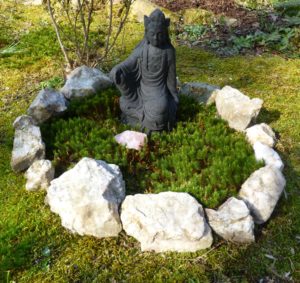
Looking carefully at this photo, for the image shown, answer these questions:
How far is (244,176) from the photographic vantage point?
180 inches

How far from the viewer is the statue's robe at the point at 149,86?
5051 mm

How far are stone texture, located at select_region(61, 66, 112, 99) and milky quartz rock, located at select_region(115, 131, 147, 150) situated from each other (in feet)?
3.37

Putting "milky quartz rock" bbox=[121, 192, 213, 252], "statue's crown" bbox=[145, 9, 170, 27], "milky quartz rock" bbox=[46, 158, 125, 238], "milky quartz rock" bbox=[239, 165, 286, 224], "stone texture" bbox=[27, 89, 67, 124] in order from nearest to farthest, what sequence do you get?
"milky quartz rock" bbox=[121, 192, 213, 252] < "milky quartz rock" bbox=[46, 158, 125, 238] < "milky quartz rock" bbox=[239, 165, 286, 224] < "statue's crown" bbox=[145, 9, 170, 27] < "stone texture" bbox=[27, 89, 67, 124]

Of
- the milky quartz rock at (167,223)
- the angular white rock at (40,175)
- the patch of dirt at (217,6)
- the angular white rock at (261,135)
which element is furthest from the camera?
the patch of dirt at (217,6)

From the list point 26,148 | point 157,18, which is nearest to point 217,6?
point 157,18

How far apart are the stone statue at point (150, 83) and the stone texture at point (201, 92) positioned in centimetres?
74

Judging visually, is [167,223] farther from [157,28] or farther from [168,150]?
[157,28]

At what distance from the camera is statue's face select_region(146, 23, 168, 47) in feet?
15.6

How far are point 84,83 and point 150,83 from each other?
112 centimetres

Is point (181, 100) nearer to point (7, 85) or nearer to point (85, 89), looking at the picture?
point (85, 89)

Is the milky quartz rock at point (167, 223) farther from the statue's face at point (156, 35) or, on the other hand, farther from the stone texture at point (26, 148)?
the statue's face at point (156, 35)

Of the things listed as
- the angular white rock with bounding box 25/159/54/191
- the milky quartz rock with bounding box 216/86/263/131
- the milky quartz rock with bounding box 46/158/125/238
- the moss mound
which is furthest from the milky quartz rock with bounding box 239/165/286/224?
the angular white rock with bounding box 25/159/54/191

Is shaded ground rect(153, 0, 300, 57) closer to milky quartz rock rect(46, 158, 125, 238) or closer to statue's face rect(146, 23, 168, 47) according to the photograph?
statue's face rect(146, 23, 168, 47)

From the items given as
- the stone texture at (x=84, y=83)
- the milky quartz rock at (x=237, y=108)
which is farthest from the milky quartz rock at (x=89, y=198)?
the milky quartz rock at (x=237, y=108)
